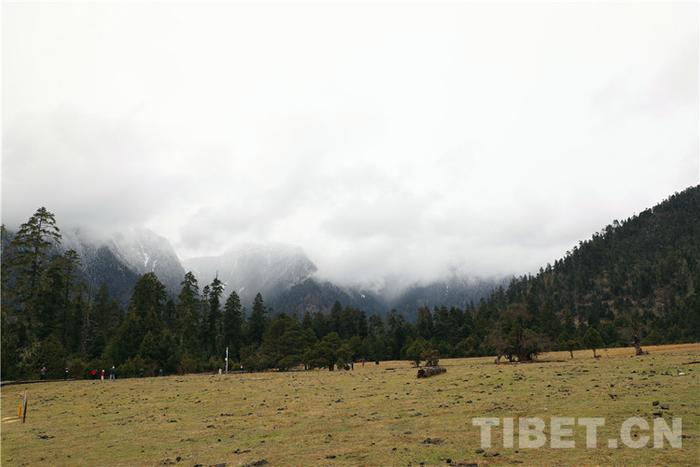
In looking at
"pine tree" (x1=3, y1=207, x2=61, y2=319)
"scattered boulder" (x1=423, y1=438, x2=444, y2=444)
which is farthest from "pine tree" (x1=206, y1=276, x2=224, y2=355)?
"scattered boulder" (x1=423, y1=438, x2=444, y2=444)

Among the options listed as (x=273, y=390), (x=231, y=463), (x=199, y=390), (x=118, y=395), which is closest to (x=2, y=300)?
(x=118, y=395)

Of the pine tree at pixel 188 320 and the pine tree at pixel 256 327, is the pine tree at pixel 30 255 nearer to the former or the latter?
the pine tree at pixel 188 320

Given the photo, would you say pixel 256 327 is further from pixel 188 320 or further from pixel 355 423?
pixel 355 423

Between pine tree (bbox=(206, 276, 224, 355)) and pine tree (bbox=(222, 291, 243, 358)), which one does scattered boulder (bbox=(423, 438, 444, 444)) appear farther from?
pine tree (bbox=(206, 276, 224, 355))

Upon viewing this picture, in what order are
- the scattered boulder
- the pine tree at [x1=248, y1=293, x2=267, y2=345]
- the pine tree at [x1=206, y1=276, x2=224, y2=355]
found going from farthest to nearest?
1. the pine tree at [x1=248, y1=293, x2=267, y2=345]
2. the pine tree at [x1=206, y1=276, x2=224, y2=355]
3. the scattered boulder

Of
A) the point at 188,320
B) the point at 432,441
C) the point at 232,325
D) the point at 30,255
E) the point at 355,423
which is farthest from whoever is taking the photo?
the point at 232,325

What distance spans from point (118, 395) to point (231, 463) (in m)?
31.6

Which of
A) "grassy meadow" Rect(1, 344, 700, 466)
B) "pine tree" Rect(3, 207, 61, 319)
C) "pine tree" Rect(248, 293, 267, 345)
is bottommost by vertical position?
"grassy meadow" Rect(1, 344, 700, 466)

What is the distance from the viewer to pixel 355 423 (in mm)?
22141

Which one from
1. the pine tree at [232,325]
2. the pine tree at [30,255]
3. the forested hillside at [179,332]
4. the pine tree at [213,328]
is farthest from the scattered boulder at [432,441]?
the pine tree at [213,328]

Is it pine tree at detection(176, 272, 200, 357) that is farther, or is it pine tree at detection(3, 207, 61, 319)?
pine tree at detection(176, 272, 200, 357)

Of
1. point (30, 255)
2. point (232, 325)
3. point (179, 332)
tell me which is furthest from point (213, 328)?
point (30, 255)

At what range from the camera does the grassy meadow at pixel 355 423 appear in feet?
49.8

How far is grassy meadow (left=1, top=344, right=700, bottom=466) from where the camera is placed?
15.2 m
